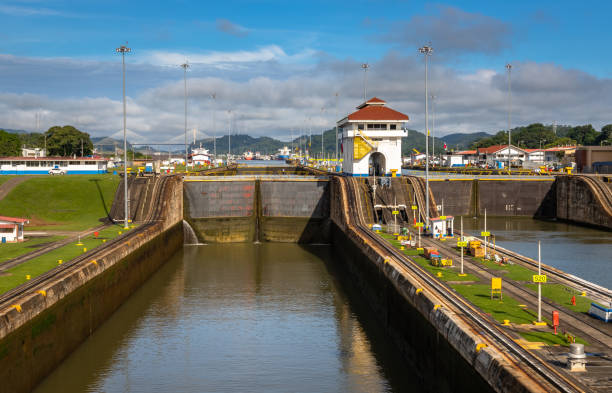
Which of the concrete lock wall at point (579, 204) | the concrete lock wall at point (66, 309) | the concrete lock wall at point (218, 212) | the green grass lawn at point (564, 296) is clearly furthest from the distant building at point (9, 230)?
the concrete lock wall at point (579, 204)

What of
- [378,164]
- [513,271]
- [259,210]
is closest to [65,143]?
[259,210]

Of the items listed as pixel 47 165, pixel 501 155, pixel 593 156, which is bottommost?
pixel 47 165

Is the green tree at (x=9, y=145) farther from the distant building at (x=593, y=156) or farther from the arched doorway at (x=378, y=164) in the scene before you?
the distant building at (x=593, y=156)

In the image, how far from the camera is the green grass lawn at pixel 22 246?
45094mm

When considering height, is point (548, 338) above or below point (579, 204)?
below

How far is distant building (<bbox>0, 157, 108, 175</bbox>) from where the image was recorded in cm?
11169

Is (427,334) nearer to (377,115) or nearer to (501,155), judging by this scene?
(377,115)

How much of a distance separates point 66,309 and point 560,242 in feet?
181

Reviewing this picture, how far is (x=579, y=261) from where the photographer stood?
5459 centimetres

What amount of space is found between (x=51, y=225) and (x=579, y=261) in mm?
56775

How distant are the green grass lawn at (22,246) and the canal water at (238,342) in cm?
945

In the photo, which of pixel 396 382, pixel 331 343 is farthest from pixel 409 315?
pixel 331 343

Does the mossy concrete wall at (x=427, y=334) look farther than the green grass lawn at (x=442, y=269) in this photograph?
No

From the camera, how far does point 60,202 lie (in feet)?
250
